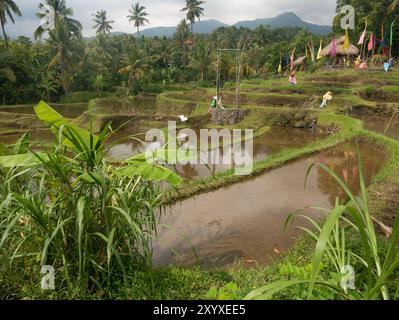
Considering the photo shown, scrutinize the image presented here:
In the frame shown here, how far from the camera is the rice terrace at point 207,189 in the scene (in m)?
2.61

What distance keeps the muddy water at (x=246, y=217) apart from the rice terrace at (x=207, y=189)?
35 mm

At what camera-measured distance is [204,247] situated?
4941 millimetres

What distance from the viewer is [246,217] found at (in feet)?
19.9

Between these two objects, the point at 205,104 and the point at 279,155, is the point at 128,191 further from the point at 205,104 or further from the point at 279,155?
the point at 205,104

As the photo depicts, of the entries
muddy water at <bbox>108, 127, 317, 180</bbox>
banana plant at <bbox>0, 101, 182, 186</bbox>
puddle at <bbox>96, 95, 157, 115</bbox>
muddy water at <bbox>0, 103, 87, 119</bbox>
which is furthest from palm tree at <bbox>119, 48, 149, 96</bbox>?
banana plant at <bbox>0, 101, 182, 186</bbox>

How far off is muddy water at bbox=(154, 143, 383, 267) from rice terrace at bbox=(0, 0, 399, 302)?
35 millimetres

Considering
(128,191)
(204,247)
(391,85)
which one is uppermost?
(391,85)

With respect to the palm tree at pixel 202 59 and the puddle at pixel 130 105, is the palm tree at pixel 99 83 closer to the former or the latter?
the puddle at pixel 130 105

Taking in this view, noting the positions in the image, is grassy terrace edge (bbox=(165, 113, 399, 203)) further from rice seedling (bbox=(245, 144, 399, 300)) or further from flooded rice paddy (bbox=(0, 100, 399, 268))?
rice seedling (bbox=(245, 144, 399, 300))

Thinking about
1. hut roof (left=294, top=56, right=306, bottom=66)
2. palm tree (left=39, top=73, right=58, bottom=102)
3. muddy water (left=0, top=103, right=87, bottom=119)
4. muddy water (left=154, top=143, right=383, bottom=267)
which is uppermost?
hut roof (left=294, top=56, right=306, bottom=66)

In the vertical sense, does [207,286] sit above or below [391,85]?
below

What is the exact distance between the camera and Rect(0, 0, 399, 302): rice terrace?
2613mm
